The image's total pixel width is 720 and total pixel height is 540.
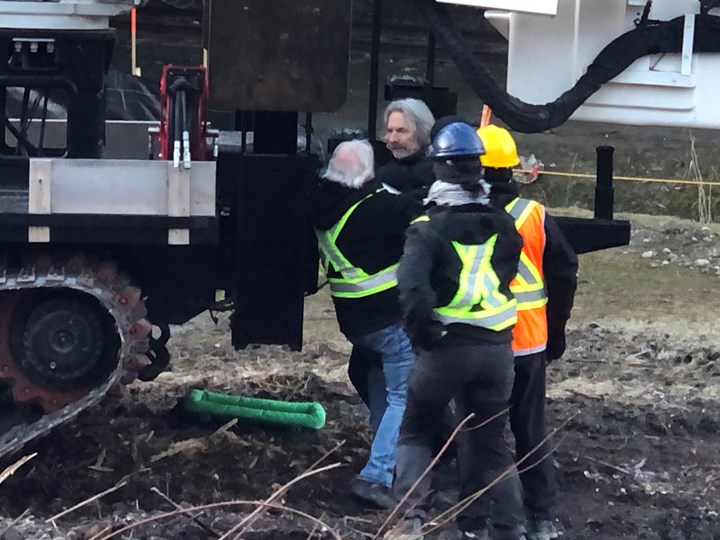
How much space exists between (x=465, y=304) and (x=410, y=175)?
1083 mm

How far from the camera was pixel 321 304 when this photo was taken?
10297 mm

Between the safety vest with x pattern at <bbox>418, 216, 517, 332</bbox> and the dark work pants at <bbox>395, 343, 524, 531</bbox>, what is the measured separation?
10 centimetres

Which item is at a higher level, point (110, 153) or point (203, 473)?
point (110, 153)

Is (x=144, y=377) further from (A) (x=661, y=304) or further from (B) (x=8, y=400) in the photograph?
(A) (x=661, y=304)

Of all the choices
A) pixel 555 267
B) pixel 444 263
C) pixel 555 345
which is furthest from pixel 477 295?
pixel 555 345

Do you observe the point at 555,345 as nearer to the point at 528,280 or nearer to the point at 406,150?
the point at 528,280

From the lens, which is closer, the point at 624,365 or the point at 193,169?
the point at 193,169

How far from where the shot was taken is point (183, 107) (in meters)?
5.59

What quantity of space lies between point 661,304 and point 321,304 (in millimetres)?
2704

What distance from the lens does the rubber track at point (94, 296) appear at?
213 inches

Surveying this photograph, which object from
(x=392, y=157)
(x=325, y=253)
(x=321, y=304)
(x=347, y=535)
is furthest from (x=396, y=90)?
(x=321, y=304)

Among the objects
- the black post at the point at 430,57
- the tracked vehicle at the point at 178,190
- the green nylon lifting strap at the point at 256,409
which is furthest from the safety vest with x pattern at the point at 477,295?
the green nylon lifting strap at the point at 256,409

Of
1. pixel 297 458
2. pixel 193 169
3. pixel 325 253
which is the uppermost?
pixel 193 169

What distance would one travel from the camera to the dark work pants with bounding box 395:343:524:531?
488 centimetres
